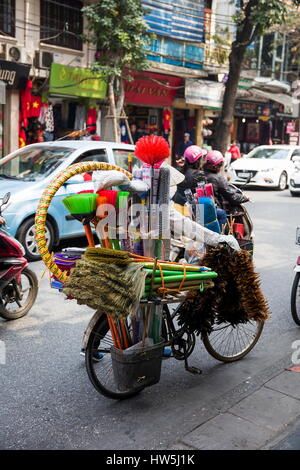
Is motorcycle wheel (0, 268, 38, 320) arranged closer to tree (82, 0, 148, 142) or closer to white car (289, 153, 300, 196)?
tree (82, 0, 148, 142)

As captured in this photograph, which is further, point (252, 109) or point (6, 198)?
point (252, 109)

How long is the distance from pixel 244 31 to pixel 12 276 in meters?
13.4

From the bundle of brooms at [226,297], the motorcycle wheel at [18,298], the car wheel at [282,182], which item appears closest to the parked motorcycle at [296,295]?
the bundle of brooms at [226,297]

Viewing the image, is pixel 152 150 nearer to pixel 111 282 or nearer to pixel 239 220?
pixel 111 282

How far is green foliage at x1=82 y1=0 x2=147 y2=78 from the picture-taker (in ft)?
46.8

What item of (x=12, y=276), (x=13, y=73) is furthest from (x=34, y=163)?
(x=13, y=73)

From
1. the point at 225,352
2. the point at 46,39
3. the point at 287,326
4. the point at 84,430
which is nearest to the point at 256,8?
the point at 46,39

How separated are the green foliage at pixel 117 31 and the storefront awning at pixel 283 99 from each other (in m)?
10.7

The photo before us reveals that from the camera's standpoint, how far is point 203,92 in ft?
69.9

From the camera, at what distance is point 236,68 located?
17469mm

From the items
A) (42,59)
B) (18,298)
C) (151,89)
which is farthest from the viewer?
(151,89)

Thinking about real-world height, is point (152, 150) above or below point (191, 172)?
above

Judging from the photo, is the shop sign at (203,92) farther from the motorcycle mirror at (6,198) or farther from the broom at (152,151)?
the broom at (152,151)

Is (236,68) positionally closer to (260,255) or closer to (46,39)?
(46,39)
